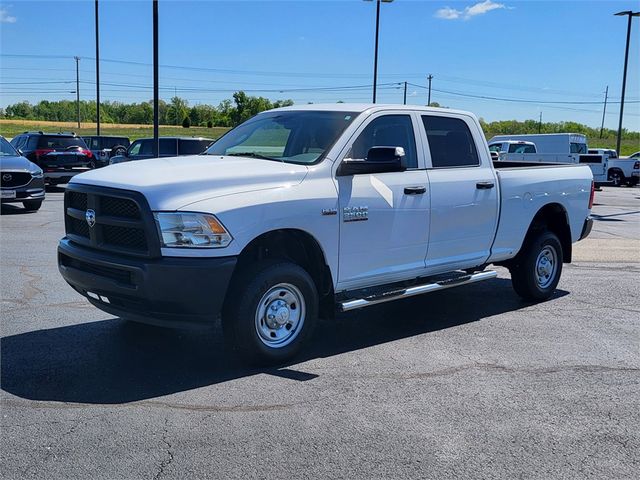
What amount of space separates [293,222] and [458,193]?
211 centimetres

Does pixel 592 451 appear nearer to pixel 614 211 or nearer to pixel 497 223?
pixel 497 223

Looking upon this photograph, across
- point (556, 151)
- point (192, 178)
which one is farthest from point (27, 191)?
point (556, 151)

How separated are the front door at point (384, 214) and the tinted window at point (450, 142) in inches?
9.2

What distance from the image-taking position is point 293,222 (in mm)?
5156

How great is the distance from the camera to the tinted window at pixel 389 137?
19.4 ft

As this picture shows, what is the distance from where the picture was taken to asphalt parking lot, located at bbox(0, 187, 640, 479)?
12.3ft

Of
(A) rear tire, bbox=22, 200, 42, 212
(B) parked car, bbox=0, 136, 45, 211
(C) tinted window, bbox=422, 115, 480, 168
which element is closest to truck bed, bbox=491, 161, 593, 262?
(C) tinted window, bbox=422, 115, 480, 168

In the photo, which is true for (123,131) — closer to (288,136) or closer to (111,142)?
(111,142)

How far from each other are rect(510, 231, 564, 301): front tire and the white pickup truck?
0.36 m

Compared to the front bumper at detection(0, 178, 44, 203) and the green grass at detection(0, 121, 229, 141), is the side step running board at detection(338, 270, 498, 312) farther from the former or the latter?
the green grass at detection(0, 121, 229, 141)

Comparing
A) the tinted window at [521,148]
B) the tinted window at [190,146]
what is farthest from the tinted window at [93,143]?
the tinted window at [521,148]

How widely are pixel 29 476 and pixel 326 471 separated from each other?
157cm

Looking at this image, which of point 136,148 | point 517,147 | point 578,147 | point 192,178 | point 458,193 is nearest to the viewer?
point 192,178

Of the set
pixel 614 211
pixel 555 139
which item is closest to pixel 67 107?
pixel 555 139
